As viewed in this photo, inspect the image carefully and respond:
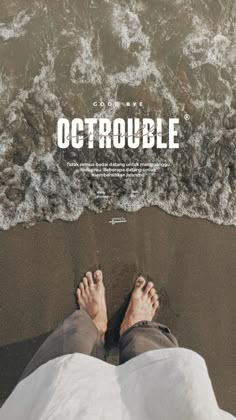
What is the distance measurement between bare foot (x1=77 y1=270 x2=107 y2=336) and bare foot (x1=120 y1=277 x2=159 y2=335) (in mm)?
108

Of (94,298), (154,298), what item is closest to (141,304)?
(154,298)

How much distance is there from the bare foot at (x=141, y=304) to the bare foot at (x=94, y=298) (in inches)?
4.3

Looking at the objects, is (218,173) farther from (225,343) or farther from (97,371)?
(97,371)

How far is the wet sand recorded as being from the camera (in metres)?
2.03

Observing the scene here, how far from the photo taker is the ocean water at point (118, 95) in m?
2.13

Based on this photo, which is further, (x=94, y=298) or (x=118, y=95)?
(x=118, y=95)

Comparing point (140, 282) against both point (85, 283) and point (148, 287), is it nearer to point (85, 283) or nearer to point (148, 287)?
point (148, 287)

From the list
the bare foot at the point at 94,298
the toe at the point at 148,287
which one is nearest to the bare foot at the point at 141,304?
the toe at the point at 148,287

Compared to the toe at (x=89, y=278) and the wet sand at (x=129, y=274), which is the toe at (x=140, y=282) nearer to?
the wet sand at (x=129, y=274)

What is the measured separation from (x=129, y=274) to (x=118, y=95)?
926 millimetres

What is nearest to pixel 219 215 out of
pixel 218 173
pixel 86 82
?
pixel 218 173

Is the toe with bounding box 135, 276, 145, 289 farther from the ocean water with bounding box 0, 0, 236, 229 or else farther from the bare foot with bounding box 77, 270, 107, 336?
the ocean water with bounding box 0, 0, 236, 229

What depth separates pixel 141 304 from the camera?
2043 millimetres

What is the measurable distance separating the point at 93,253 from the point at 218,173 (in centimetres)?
77
